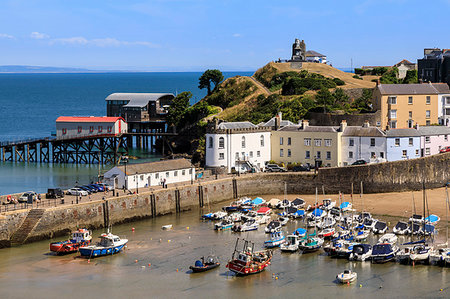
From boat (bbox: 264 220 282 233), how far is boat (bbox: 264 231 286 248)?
2.91 meters

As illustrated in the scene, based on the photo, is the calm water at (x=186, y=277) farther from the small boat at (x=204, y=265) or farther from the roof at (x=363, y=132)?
the roof at (x=363, y=132)

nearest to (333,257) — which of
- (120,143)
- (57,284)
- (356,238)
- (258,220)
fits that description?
(356,238)

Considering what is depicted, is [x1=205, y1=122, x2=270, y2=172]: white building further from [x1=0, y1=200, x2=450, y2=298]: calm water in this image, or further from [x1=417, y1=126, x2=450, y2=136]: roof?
[x1=0, y1=200, x2=450, y2=298]: calm water

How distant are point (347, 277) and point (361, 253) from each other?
16.9 feet

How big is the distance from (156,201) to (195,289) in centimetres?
2076

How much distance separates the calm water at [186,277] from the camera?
1783 inches

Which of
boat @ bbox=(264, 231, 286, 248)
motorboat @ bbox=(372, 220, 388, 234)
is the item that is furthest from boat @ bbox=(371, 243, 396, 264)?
boat @ bbox=(264, 231, 286, 248)

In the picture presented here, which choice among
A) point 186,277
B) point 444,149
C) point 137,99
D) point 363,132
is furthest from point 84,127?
point 186,277

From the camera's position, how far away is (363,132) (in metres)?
78.9

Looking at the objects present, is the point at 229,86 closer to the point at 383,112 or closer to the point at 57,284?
the point at 383,112

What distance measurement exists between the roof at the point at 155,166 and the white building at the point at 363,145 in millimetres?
17556

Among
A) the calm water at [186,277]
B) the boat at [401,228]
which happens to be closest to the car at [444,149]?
the boat at [401,228]

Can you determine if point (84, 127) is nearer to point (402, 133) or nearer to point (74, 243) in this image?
point (402, 133)

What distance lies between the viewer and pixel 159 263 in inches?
2004
